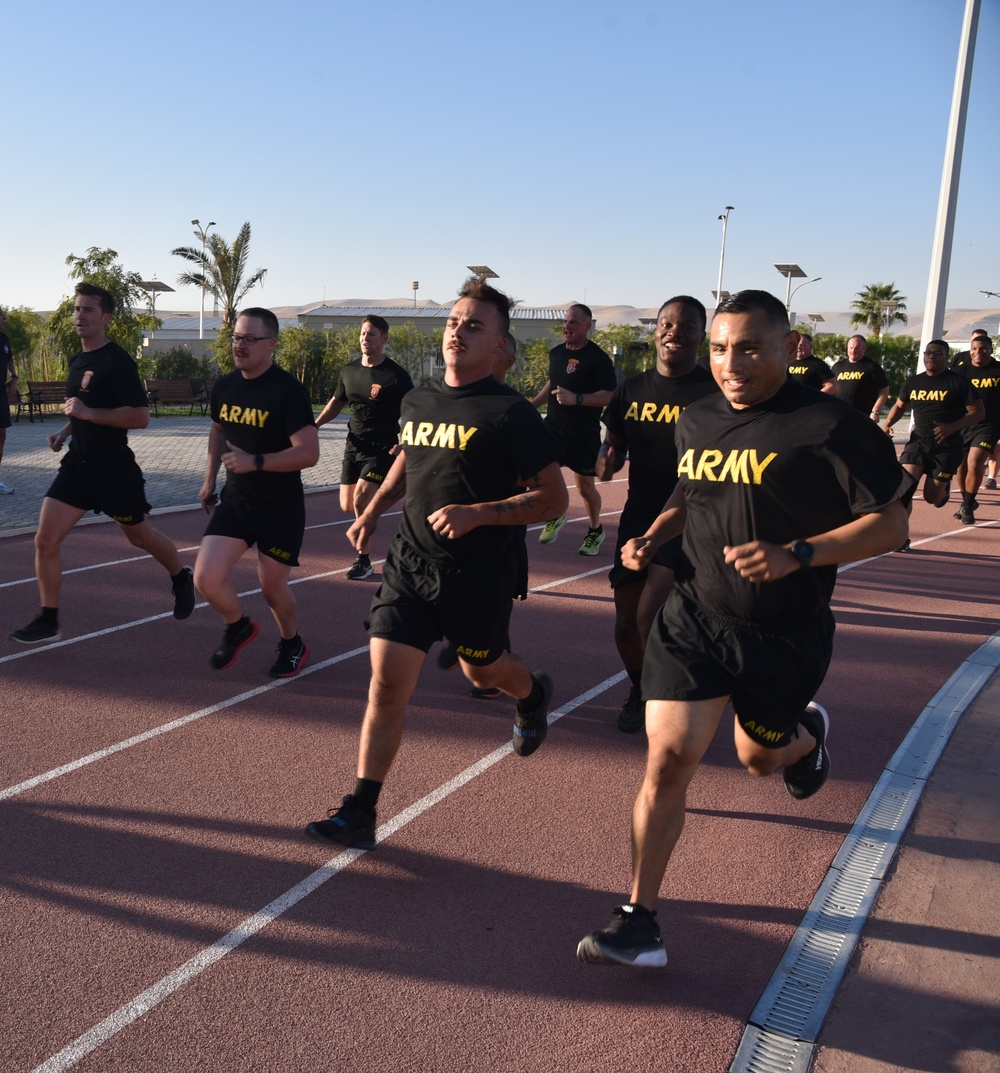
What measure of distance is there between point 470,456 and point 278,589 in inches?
94.5

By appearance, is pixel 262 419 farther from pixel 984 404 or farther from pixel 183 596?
pixel 984 404

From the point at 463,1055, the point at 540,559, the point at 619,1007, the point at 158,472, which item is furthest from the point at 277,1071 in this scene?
the point at 158,472

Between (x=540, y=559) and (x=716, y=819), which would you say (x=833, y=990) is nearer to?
(x=716, y=819)

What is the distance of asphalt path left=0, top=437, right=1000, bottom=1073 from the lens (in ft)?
9.69

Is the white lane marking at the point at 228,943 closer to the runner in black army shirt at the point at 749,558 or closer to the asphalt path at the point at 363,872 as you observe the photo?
the asphalt path at the point at 363,872

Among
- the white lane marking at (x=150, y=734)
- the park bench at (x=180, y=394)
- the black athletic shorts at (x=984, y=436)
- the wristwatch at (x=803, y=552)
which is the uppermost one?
the wristwatch at (x=803, y=552)

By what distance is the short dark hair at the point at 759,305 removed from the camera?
3412mm

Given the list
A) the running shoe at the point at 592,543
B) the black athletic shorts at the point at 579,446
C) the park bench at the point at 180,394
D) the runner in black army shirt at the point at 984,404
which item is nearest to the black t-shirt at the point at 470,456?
the black athletic shorts at the point at 579,446

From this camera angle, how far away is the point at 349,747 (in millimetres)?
5094

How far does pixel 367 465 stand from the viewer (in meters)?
8.79

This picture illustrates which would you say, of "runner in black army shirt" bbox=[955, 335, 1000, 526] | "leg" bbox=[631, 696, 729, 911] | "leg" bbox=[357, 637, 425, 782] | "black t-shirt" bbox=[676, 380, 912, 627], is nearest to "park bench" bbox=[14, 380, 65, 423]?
"runner in black army shirt" bbox=[955, 335, 1000, 526]

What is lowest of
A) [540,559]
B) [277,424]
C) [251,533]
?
[540,559]

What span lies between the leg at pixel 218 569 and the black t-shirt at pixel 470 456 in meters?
1.91

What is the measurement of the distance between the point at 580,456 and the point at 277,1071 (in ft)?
25.6
